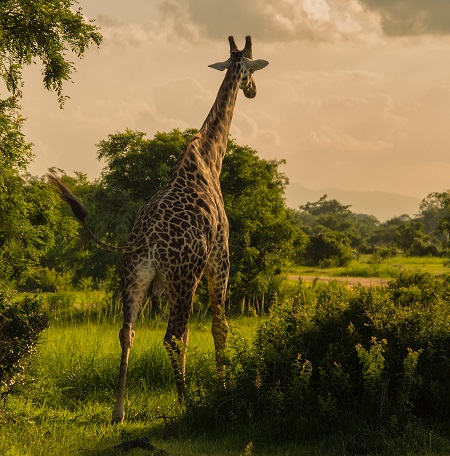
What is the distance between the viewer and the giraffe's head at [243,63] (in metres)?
10.2

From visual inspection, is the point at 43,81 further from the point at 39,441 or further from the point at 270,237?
the point at 270,237

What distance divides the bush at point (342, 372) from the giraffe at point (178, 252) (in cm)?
52

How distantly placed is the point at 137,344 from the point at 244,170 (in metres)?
8.42

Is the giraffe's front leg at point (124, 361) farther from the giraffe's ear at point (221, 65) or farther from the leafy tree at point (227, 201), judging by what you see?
the leafy tree at point (227, 201)

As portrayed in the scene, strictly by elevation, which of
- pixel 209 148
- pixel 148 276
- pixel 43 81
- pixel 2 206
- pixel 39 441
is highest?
pixel 43 81

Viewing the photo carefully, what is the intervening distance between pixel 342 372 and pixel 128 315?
2227mm

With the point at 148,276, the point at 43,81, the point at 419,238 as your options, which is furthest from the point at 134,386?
the point at 419,238

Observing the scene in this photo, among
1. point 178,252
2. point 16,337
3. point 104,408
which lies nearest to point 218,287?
point 178,252

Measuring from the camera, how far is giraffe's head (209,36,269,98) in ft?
33.5

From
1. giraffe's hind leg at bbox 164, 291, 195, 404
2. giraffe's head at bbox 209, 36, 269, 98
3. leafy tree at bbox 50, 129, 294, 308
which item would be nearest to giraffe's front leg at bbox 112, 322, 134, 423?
giraffe's hind leg at bbox 164, 291, 195, 404

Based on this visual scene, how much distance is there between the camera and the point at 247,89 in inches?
420

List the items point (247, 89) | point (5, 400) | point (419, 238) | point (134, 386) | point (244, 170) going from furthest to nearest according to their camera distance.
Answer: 1. point (419, 238)
2. point (244, 170)
3. point (247, 89)
4. point (134, 386)
5. point (5, 400)

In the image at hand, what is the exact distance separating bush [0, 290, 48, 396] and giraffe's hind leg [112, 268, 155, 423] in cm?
88

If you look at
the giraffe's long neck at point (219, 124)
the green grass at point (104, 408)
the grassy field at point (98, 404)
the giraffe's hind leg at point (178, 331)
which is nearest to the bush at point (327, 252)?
the grassy field at point (98, 404)
